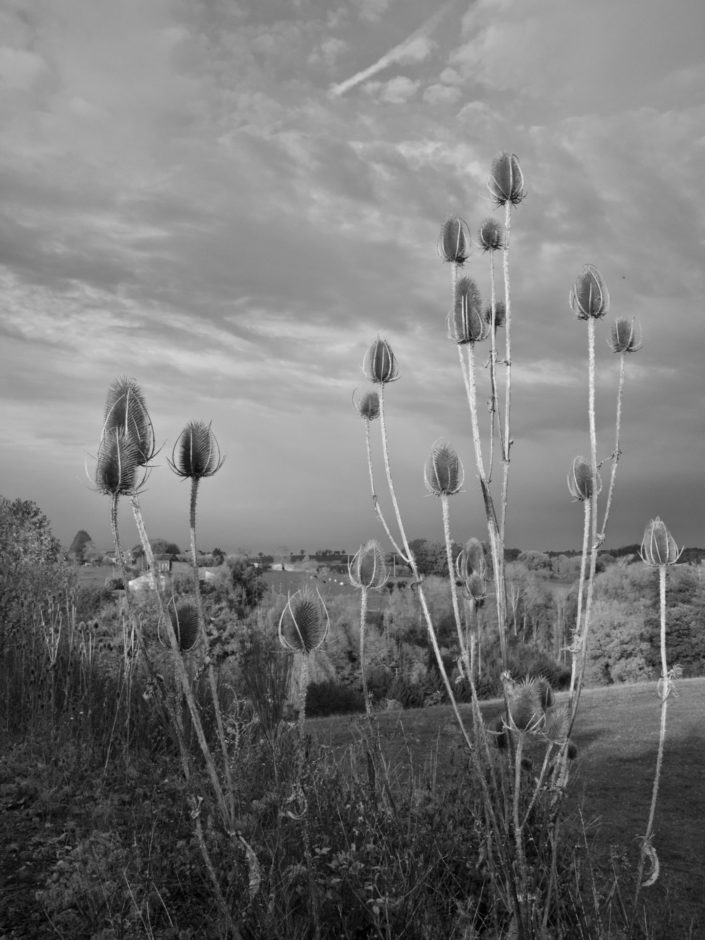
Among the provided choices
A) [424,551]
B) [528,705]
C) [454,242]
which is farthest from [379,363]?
[424,551]

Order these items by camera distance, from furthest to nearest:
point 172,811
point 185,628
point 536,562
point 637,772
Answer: point 536,562
point 637,772
point 172,811
point 185,628

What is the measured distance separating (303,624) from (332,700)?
18840 mm

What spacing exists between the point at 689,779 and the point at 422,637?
25924 mm

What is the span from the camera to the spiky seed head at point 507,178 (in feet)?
11.0

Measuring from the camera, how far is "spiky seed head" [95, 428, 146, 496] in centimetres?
297

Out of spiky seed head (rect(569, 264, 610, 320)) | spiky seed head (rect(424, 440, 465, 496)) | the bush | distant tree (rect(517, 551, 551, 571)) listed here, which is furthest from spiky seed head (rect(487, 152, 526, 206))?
distant tree (rect(517, 551, 551, 571))

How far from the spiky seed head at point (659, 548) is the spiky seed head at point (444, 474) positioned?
1.26 m

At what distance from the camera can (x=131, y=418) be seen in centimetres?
308

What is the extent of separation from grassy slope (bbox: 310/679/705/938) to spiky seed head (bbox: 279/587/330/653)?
1.54 meters

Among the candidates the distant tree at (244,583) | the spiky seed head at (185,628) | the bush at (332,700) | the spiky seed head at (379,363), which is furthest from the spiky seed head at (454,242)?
the distant tree at (244,583)

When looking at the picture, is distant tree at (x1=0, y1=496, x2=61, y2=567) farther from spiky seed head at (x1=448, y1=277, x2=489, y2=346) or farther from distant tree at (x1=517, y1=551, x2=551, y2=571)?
distant tree at (x1=517, y1=551, x2=551, y2=571)

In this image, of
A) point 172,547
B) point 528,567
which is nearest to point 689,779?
point 172,547

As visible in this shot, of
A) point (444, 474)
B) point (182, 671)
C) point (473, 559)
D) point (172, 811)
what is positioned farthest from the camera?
point (473, 559)

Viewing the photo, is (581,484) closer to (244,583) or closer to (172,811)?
(172,811)
